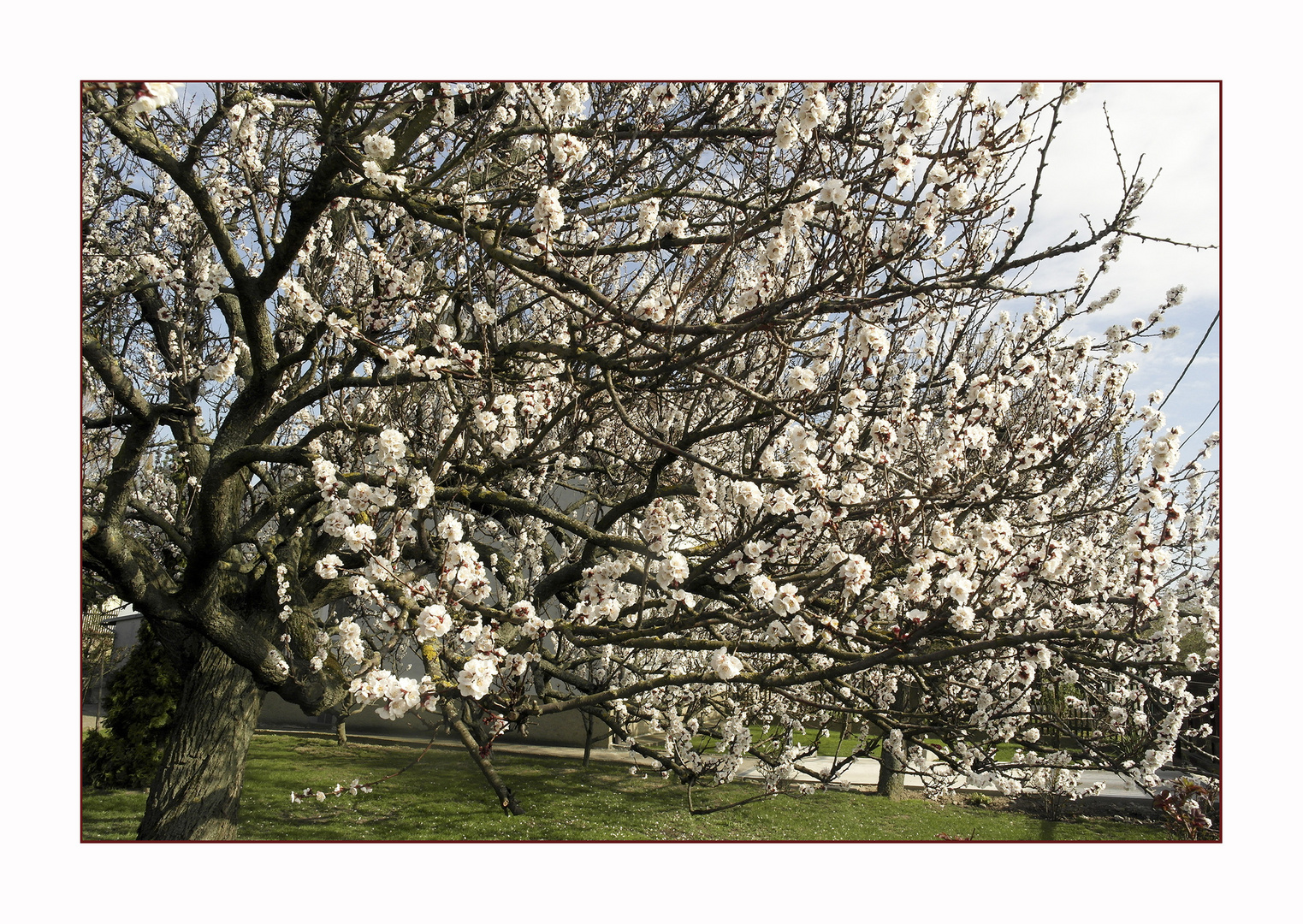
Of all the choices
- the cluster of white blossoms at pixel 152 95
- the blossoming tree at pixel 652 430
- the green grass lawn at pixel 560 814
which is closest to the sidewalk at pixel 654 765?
the green grass lawn at pixel 560 814

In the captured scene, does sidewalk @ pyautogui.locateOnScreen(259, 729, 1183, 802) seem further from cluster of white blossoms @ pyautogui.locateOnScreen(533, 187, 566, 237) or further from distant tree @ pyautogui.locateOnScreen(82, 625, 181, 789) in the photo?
cluster of white blossoms @ pyautogui.locateOnScreen(533, 187, 566, 237)

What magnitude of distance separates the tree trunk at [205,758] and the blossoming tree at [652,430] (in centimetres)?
2

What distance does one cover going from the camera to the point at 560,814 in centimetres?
718

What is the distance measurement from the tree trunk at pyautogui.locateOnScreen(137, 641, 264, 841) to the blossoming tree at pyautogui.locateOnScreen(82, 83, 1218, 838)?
0.07ft

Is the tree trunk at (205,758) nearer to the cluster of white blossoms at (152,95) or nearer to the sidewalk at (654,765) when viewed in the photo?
the cluster of white blossoms at (152,95)

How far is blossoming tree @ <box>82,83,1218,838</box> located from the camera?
9.25 feet

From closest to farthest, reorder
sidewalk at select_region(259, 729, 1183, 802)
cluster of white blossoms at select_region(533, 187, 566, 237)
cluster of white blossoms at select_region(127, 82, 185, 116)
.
Result: 1. cluster of white blossoms at select_region(127, 82, 185, 116)
2. cluster of white blossoms at select_region(533, 187, 566, 237)
3. sidewalk at select_region(259, 729, 1183, 802)

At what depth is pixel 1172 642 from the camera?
309cm

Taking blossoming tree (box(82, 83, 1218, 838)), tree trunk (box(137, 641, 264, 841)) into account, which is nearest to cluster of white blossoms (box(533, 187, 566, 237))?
blossoming tree (box(82, 83, 1218, 838))

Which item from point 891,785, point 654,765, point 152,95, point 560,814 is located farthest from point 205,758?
point 891,785

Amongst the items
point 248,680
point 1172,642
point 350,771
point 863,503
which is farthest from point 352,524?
point 350,771

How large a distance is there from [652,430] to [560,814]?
526 cm

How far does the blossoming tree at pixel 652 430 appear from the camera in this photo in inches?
111

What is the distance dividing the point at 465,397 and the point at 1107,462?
447cm
